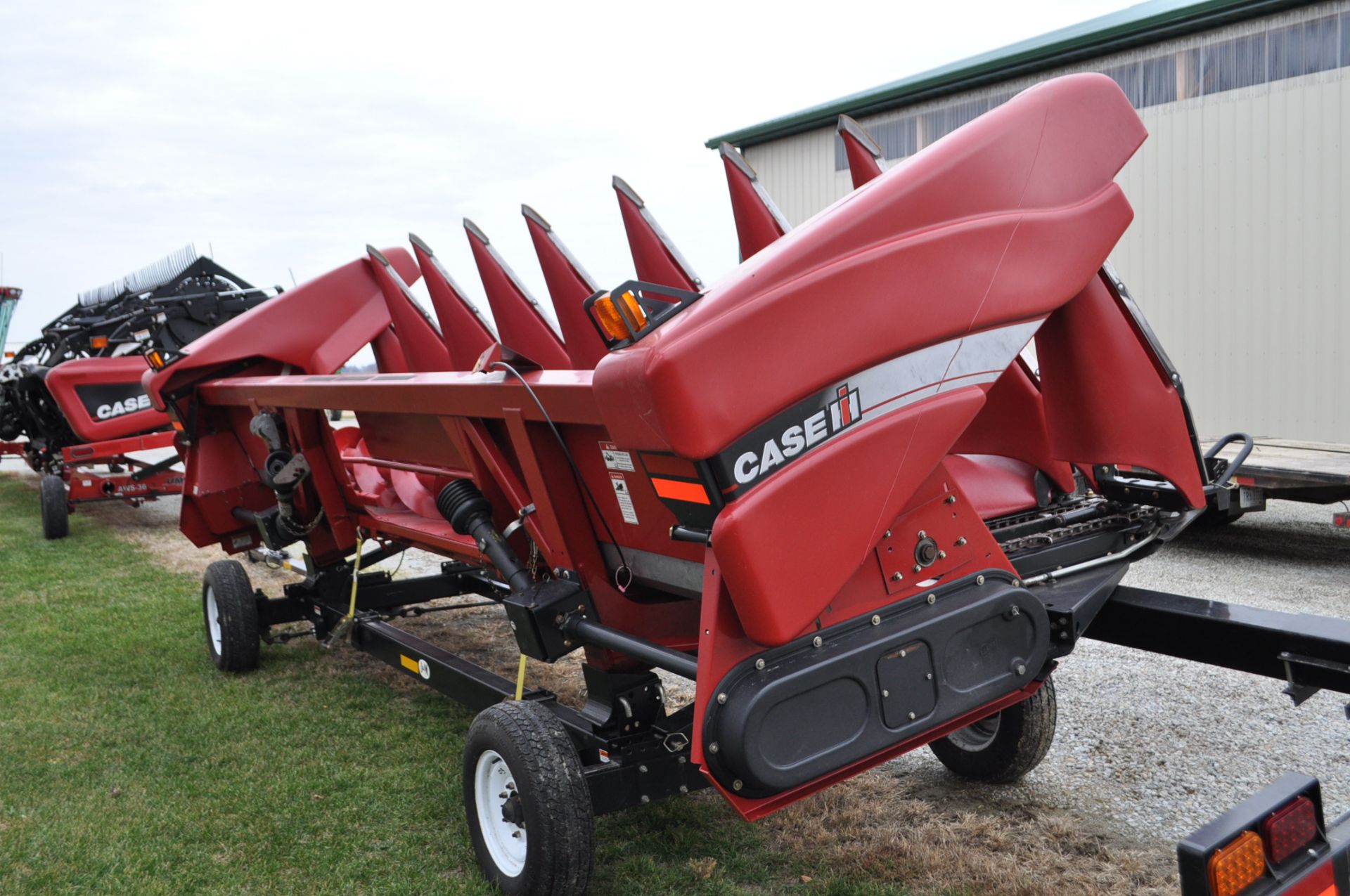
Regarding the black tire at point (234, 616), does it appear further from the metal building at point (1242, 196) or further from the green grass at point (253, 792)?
the metal building at point (1242, 196)

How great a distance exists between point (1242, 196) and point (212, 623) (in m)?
9.10

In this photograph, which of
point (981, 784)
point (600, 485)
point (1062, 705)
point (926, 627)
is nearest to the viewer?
point (926, 627)

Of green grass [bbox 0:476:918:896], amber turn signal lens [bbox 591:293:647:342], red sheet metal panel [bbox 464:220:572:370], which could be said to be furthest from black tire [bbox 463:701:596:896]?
red sheet metal panel [bbox 464:220:572:370]

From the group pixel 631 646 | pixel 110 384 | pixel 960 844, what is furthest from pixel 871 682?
pixel 110 384

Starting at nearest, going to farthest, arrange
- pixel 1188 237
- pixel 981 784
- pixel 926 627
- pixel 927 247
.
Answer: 1. pixel 927 247
2. pixel 926 627
3. pixel 981 784
4. pixel 1188 237

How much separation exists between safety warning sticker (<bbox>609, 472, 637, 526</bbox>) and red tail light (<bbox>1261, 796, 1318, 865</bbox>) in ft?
5.62

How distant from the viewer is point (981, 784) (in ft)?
11.6

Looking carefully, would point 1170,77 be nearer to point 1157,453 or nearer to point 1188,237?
point 1188,237

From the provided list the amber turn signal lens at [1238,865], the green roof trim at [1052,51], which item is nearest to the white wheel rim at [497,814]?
the amber turn signal lens at [1238,865]

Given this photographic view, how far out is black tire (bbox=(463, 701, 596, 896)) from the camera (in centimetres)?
263

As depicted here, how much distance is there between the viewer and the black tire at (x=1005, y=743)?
3.37 meters

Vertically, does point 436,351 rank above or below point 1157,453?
above

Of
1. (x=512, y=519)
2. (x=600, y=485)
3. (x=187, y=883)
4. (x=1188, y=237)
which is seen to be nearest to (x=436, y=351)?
(x=512, y=519)

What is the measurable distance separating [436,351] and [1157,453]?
290cm
